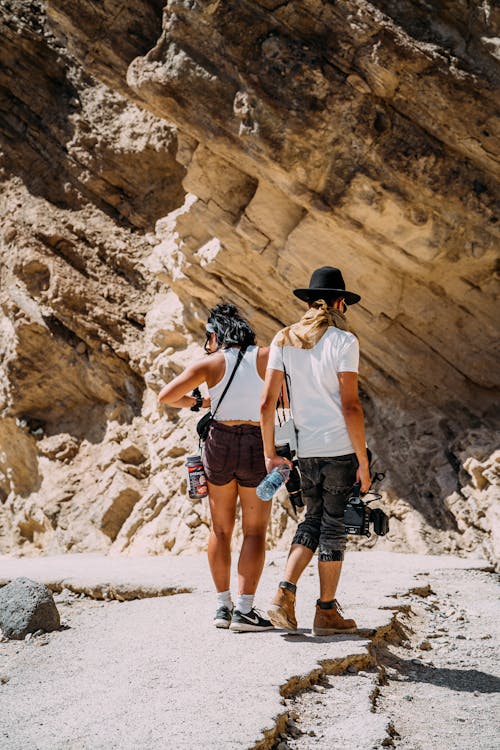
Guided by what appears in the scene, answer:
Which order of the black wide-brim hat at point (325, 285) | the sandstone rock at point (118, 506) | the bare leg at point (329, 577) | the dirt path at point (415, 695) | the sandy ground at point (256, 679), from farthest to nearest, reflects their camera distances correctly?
1. the sandstone rock at point (118, 506)
2. the black wide-brim hat at point (325, 285)
3. the bare leg at point (329, 577)
4. the dirt path at point (415, 695)
5. the sandy ground at point (256, 679)

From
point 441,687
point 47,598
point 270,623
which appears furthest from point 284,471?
point 47,598

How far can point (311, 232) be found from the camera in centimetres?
880

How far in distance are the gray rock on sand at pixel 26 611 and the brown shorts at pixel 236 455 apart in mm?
1295

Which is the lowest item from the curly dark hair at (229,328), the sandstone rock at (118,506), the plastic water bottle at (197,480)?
the sandstone rock at (118,506)

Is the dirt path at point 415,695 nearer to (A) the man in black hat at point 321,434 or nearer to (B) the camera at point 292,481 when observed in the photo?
(A) the man in black hat at point 321,434

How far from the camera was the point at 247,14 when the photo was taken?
7.85 metres

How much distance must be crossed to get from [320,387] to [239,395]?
464 mm

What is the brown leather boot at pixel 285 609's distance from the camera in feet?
13.3

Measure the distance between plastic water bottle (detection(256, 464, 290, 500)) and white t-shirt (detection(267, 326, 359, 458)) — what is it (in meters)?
0.18

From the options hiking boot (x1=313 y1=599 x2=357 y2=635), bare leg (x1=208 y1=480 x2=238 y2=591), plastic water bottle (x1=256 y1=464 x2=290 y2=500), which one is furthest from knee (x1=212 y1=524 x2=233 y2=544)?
hiking boot (x1=313 y1=599 x2=357 y2=635)

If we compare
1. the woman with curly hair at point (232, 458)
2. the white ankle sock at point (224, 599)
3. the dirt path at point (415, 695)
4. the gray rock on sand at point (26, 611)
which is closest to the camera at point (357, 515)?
the woman with curly hair at point (232, 458)

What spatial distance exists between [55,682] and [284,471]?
136 cm

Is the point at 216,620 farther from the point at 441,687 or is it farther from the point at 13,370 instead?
the point at 13,370

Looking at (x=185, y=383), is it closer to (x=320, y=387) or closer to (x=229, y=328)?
(x=229, y=328)
